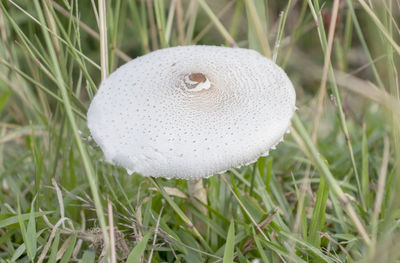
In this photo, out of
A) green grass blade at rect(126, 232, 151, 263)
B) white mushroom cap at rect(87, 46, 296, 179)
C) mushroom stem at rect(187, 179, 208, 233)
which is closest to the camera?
white mushroom cap at rect(87, 46, 296, 179)

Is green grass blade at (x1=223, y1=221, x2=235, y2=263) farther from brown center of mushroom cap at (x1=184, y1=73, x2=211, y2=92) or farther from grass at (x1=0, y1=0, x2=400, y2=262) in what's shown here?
brown center of mushroom cap at (x1=184, y1=73, x2=211, y2=92)

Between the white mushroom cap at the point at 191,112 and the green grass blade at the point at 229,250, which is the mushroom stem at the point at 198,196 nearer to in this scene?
the green grass blade at the point at 229,250

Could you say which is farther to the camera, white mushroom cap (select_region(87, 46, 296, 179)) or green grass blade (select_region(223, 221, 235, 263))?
green grass blade (select_region(223, 221, 235, 263))

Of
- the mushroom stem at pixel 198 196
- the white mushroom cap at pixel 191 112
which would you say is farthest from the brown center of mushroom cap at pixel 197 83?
the mushroom stem at pixel 198 196

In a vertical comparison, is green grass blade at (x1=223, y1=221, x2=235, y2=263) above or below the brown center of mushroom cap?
below

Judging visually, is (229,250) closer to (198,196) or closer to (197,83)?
(198,196)

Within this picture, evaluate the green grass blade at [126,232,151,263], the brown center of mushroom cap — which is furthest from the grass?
the brown center of mushroom cap

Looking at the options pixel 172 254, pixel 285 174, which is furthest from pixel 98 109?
pixel 285 174

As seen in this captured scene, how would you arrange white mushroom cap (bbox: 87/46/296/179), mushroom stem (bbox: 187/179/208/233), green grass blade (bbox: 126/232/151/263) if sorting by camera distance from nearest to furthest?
white mushroom cap (bbox: 87/46/296/179) → green grass blade (bbox: 126/232/151/263) → mushroom stem (bbox: 187/179/208/233)
